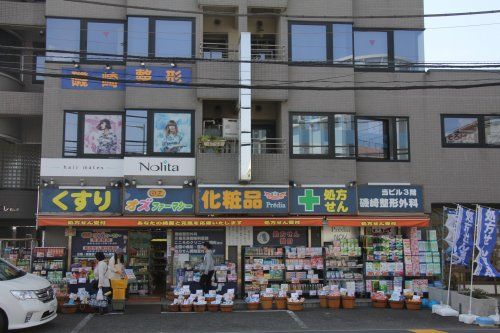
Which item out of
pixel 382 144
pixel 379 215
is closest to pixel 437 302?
pixel 379 215

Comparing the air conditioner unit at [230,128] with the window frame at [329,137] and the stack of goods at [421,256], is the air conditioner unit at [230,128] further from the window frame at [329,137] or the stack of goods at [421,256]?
the stack of goods at [421,256]

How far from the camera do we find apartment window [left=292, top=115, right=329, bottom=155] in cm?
1877

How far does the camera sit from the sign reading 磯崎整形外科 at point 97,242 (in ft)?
59.2

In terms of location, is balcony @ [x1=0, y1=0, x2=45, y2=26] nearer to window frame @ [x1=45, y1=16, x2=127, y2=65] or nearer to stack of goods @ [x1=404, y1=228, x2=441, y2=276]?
window frame @ [x1=45, y1=16, x2=127, y2=65]

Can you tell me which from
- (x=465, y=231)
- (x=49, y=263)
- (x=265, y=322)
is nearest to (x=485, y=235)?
(x=465, y=231)

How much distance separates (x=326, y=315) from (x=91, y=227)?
8.13 metres

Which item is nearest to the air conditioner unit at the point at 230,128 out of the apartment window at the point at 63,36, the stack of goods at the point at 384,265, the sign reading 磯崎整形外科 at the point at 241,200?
the sign reading 磯崎整形外科 at the point at 241,200

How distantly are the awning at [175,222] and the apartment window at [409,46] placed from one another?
670 centimetres

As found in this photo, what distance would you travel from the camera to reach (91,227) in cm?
1809

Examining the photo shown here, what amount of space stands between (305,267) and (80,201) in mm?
7634

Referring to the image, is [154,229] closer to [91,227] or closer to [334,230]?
[91,227]

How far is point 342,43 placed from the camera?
1922cm

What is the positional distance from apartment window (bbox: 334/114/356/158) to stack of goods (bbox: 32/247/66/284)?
9.66 meters

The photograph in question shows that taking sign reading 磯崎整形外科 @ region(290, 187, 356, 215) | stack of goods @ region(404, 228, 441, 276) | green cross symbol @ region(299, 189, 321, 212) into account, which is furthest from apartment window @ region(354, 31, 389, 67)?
stack of goods @ region(404, 228, 441, 276)
